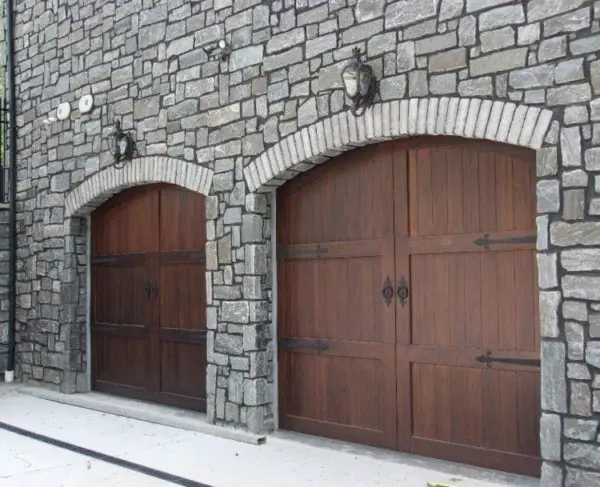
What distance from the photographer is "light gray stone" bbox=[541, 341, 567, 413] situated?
12.5 feet

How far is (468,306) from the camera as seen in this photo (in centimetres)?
456

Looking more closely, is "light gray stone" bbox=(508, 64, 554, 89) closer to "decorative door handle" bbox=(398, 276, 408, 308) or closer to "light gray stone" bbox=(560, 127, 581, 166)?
"light gray stone" bbox=(560, 127, 581, 166)

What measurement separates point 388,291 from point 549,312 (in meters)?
1.32

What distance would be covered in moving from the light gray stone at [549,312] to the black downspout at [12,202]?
639 cm

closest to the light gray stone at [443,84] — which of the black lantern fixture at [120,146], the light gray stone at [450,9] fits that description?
the light gray stone at [450,9]

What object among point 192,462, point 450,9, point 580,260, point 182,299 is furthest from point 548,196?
point 182,299

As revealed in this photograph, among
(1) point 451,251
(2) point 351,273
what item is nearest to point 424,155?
(1) point 451,251

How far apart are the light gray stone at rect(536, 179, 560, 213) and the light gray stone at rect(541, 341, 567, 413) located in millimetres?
758

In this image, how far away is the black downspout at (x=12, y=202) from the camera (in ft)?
26.7

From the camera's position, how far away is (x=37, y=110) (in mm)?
7855

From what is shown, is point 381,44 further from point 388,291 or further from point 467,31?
point 388,291

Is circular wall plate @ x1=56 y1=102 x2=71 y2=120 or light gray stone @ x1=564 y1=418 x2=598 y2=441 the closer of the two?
light gray stone @ x1=564 y1=418 x2=598 y2=441

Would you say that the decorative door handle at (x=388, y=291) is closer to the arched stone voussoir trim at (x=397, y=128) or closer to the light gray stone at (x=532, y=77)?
the arched stone voussoir trim at (x=397, y=128)

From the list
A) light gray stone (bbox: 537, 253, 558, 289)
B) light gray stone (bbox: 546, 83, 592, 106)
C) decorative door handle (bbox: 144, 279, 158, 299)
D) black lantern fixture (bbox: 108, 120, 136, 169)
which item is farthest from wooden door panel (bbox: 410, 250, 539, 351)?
black lantern fixture (bbox: 108, 120, 136, 169)
